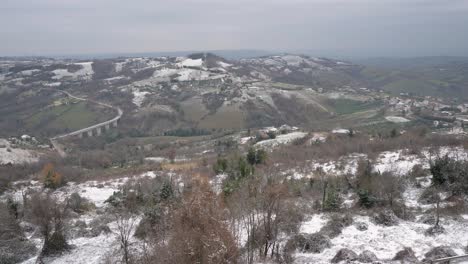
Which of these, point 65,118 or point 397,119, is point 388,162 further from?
point 65,118

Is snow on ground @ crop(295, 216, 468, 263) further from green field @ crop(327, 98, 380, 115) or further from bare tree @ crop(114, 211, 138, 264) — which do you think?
green field @ crop(327, 98, 380, 115)

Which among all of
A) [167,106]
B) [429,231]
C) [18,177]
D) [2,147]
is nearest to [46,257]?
[429,231]

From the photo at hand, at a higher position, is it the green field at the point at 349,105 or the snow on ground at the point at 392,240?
the snow on ground at the point at 392,240

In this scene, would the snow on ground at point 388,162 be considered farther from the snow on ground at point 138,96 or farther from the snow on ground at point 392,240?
the snow on ground at point 138,96

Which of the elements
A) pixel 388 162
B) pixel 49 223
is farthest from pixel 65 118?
pixel 388 162

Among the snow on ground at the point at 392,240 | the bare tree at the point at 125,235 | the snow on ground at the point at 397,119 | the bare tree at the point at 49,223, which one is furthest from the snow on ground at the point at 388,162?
the snow on ground at the point at 397,119

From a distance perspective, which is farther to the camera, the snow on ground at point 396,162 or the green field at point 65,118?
the green field at point 65,118
